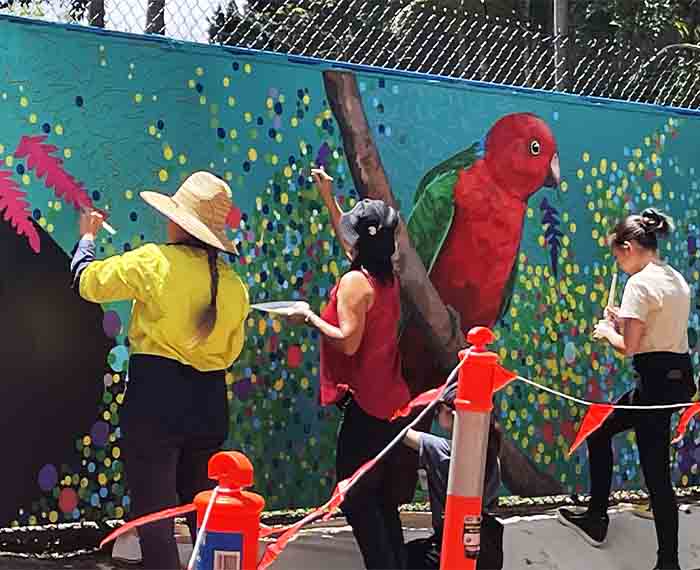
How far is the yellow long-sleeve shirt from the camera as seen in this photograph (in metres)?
4.48

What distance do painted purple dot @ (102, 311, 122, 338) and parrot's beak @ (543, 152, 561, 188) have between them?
2549 millimetres

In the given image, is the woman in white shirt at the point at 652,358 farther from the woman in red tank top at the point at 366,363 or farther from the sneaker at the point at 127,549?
the sneaker at the point at 127,549

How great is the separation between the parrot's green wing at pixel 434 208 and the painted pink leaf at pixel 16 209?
75.3 inches

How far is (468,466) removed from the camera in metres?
3.33

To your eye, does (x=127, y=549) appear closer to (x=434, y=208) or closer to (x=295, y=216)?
(x=295, y=216)

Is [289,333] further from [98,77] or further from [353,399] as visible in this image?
[98,77]

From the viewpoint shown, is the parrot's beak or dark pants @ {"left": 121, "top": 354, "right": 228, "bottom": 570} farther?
the parrot's beak

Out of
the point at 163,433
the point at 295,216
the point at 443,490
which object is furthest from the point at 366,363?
the point at 163,433

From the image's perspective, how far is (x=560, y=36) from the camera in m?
6.86

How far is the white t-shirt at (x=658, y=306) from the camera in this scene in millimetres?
5715

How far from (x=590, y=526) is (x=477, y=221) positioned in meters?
1.63

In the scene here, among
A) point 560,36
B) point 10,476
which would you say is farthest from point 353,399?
point 560,36

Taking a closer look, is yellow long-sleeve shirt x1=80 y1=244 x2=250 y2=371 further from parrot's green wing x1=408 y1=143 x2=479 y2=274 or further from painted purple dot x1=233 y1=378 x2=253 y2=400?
parrot's green wing x1=408 y1=143 x2=479 y2=274

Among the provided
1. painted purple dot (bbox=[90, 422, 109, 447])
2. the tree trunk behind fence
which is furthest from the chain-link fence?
painted purple dot (bbox=[90, 422, 109, 447])
